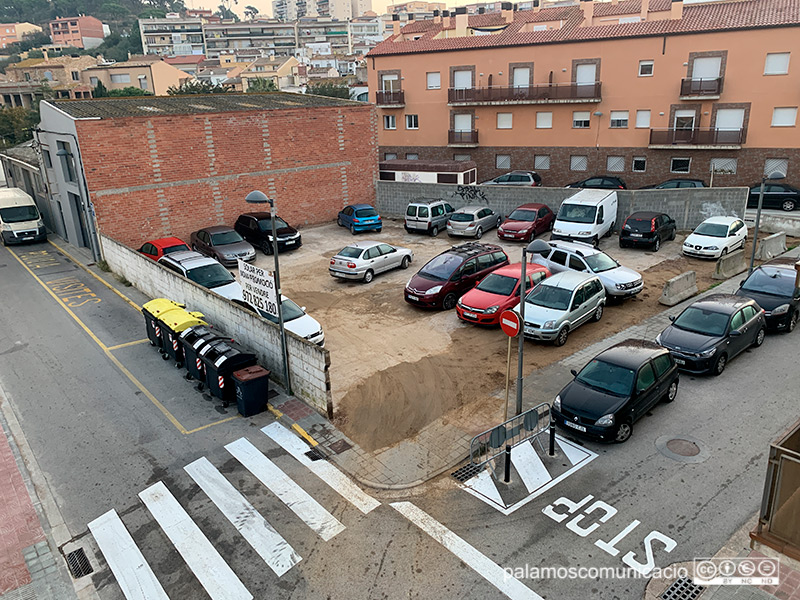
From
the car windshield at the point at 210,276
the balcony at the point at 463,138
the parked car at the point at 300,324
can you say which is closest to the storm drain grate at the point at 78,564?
the parked car at the point at 300,324

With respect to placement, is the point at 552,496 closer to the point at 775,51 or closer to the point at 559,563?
the point at 559,563

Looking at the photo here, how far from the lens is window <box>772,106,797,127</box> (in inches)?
1256

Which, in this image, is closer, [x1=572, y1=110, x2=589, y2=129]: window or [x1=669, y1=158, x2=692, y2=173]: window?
[x1=669, y1=158, x2=692, y2=173]: window

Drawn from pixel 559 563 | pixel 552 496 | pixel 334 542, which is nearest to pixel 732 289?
pixel 552 496

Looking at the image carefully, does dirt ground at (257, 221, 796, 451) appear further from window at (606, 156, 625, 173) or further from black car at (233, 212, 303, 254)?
window at (606, 156, 625, 173)

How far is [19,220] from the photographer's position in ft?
92.5

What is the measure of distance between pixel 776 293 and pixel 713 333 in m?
3.96

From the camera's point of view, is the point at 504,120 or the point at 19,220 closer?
the point at 19,220

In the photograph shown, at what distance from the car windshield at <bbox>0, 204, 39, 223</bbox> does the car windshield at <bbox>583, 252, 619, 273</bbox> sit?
84.9 feet

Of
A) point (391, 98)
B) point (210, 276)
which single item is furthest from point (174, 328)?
point (391, 98)

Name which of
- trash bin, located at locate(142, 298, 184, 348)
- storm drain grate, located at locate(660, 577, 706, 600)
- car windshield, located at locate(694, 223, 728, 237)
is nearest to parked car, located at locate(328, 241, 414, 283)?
trash bin, located at locate(142, 298, 184, 348)

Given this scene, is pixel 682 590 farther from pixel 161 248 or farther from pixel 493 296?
pixel 161 248

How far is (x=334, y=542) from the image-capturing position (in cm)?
907

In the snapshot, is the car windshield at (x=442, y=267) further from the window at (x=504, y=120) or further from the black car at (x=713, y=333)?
the window at (x=504, y=120)
